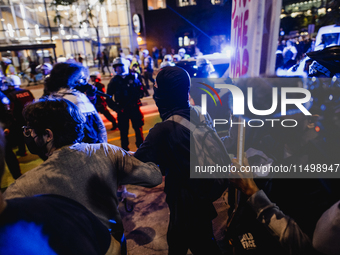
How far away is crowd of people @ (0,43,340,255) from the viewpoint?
79 centimetres

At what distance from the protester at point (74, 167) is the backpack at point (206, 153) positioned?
0.34 metres

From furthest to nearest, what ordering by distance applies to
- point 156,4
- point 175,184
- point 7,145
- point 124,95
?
point 156,4
point 124,95
point 7,145
point 175,184

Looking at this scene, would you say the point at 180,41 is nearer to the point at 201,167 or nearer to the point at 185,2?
the point at 185,2

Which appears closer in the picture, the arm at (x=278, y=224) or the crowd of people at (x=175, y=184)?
the crowd of people at (x=175, y=184)

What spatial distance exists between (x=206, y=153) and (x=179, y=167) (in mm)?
238

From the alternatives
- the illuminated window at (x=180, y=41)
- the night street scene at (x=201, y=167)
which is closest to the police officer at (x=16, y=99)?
the night street scene at (x=201, y=167)

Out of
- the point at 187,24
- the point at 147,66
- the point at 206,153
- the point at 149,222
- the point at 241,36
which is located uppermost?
the point at 187,24

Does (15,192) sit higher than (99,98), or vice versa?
(15,192)

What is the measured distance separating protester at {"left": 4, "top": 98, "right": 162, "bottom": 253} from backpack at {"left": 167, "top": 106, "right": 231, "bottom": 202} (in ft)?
1.13

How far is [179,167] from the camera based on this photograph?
170cm

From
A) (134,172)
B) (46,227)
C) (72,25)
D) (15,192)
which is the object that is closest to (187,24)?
(72,25)

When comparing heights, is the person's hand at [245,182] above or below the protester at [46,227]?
below

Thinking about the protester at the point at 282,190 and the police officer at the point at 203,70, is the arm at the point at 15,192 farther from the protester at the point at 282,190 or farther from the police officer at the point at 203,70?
Answer: the police officer at the point at 203,70

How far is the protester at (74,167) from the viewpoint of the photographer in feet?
4.01
